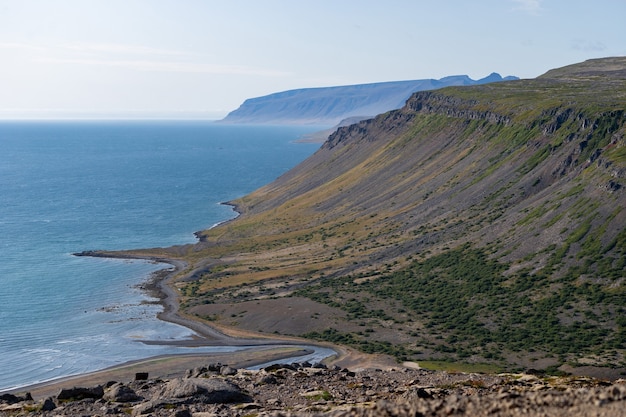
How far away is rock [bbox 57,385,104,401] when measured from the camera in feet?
143

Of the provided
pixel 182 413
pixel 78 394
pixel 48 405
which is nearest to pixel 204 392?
Answer: pixel 182 413

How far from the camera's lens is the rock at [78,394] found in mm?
43562

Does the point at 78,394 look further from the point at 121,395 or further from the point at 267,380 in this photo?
the point at 267,380

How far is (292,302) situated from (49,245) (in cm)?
6729

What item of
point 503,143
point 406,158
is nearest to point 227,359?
point 503,143

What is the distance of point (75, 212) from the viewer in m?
192

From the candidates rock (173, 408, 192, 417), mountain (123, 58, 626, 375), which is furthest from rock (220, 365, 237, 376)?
mountain (123, 58, 626, 375)

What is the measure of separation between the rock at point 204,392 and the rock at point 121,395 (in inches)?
89.7

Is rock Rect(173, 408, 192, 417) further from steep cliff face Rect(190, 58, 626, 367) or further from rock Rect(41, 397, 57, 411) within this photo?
steep cliff face Rect(190, 58, 626, 367)

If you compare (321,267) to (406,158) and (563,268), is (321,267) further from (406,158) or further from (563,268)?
(406,158)

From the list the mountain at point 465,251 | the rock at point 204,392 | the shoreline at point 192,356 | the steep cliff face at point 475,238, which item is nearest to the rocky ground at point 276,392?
the rock at point 204,392

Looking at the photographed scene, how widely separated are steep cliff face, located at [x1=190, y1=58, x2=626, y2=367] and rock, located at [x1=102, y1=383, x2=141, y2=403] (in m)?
41.3

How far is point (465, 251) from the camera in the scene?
11106cm

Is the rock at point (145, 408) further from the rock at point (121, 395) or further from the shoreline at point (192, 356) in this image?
the shoreline at point (192, 356)
